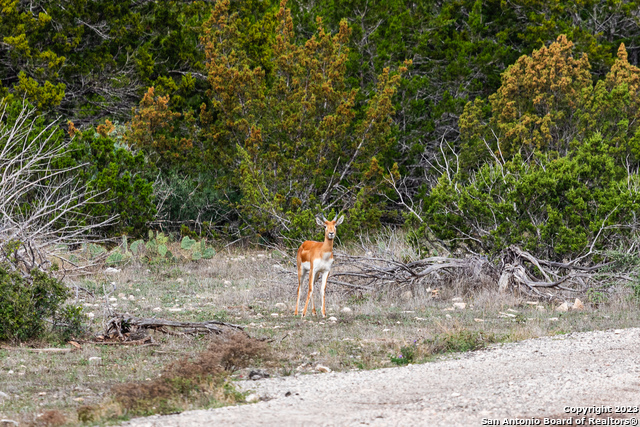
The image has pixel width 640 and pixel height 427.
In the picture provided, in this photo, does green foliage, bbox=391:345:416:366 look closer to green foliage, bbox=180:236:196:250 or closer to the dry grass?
the dry grass

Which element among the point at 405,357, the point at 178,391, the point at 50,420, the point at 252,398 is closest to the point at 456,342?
the point at 405,357

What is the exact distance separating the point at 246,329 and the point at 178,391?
3.36 meters

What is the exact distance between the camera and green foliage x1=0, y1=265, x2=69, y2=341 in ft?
28.3

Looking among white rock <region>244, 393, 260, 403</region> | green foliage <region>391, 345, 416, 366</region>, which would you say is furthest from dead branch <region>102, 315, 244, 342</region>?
white rock <region>244, 393, 260, 403</region>

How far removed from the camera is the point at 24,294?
29.0 feet

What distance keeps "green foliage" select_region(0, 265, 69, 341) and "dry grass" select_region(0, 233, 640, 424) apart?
0.49 metres

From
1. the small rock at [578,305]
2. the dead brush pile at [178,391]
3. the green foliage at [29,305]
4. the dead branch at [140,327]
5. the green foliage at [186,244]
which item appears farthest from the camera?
the green foliage at [186,244]

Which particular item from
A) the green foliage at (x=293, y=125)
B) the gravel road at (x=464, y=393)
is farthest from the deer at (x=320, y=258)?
the green foliage at (x=293, y=125)

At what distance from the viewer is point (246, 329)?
9539mm

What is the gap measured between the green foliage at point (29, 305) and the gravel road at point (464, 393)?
10.4 ft

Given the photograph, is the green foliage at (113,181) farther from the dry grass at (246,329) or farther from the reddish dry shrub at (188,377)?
the reddish dry shrub at (188,377)

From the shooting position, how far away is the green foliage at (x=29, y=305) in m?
8.63

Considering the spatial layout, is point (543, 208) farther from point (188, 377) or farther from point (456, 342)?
point (188, 377)

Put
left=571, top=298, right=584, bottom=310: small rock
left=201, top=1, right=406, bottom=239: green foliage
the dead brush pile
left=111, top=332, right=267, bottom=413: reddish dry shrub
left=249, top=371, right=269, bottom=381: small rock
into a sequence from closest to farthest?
the dead brush pile → left=111, top=332, right=267, bottom=413: reddish dry shrub → left=249, top=371, right=269, bottom=381: small rock → left=571, top=298, right=584, bottom=310: small rock → left=201, top=1, right=406, bottom=239: green foliage
